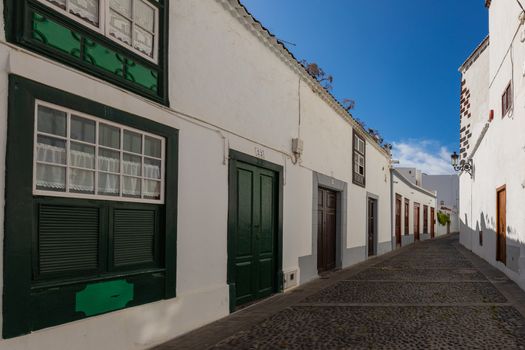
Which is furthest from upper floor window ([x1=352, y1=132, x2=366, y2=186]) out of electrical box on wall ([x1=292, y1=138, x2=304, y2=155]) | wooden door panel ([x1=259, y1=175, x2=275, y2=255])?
wooden door panel ([x1=259, y1=175, x2=275, y2=255])

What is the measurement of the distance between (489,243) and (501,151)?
3.87 meters

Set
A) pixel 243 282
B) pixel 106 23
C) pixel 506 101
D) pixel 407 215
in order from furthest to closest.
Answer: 1. pixel 407 215
2. pixel 506 101
3. pixel 243 282
4. pixel 106 23

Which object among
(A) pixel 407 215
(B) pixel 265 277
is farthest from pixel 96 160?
(A) pixel 407 215

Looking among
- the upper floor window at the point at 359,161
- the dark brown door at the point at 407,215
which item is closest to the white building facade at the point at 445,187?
the dark brown door at the point at 407,215

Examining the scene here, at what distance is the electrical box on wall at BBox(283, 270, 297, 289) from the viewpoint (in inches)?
355

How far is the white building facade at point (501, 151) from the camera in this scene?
376 inches

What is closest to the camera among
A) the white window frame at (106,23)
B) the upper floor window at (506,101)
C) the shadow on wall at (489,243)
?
the white window frame at (106,23)

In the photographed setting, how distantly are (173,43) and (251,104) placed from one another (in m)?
2.34

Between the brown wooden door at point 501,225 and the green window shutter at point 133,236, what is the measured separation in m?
9.13

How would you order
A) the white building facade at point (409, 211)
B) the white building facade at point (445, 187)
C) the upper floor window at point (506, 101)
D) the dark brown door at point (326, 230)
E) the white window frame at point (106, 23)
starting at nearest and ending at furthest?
1. the white window frame at point (106, 23)
2. the upper floor window at point (506, 101)
3. the dark brown door at point (326, 230)
4. the white building facade at point (409, 211)
5. the white building facade at point (445, 187)

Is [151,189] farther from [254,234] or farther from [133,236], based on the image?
[254,234]

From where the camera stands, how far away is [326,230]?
40.1ft

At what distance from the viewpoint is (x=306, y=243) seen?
33.7 feet

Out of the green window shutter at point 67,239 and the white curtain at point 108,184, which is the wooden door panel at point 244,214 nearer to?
the white curtain at point 108,184
